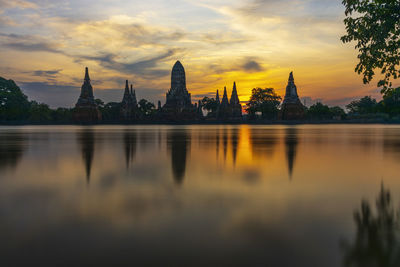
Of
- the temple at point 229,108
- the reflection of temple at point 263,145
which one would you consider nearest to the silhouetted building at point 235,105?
the temple at point 229,108

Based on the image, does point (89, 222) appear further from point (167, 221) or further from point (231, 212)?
point (231, 212)

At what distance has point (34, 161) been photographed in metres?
9.08

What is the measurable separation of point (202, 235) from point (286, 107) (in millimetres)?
80552

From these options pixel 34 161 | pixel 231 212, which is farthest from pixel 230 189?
pixel 34 161

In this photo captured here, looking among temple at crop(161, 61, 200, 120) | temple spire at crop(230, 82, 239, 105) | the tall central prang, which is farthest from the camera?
temple spire at crop(230, 82, 239, 105)

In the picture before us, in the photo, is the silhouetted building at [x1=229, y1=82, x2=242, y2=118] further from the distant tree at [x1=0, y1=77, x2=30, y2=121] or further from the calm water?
the calm water

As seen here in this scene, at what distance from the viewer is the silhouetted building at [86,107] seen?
7650cm

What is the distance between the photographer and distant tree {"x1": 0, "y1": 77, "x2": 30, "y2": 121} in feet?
238

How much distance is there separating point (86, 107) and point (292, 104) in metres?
50.3

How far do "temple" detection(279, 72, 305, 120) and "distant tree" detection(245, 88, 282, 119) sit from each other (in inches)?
466

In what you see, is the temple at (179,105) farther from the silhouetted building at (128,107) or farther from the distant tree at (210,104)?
the distant tree at (210,104)

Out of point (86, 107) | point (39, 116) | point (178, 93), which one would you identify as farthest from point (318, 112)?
point (39, 116)

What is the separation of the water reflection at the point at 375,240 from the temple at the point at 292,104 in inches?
3103

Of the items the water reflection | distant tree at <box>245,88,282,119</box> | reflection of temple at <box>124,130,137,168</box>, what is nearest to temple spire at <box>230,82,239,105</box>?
distant tree at <box>245,88,282,119</box>
